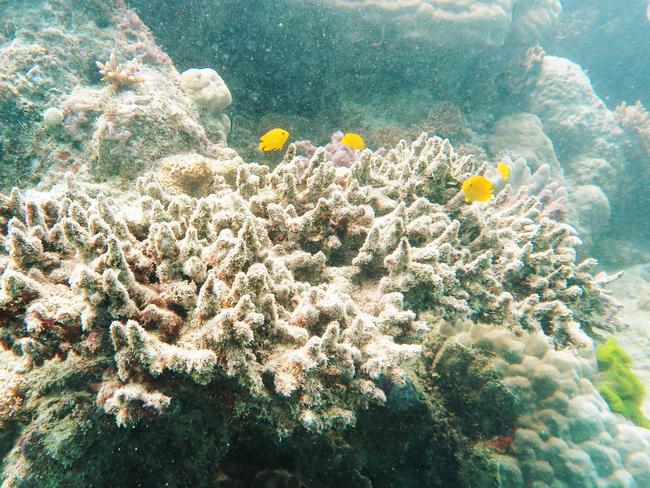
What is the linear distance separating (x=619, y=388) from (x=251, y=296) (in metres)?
5.93

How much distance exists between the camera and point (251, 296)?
1.87 m

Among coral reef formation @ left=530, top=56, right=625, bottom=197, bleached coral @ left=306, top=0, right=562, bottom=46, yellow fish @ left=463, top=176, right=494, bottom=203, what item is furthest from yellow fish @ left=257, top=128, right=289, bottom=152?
coral reef formation @ left=530, top=56, right=625, bottom=197

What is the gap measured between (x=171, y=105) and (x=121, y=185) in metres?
1.26

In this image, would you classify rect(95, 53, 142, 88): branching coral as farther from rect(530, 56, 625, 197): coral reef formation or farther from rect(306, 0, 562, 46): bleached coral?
rect(530, 56, 625, 197): coral reef formation

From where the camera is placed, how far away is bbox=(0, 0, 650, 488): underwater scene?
1.68 meters

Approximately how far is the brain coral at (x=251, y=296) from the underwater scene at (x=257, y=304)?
0.01 meters

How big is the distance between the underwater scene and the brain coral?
14mm

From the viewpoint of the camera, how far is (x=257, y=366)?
1785 mm

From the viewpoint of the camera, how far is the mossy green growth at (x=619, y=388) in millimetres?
4832

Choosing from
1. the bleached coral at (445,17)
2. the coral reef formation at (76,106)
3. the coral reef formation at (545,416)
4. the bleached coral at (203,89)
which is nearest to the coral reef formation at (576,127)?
the bleached coral at (445,17)

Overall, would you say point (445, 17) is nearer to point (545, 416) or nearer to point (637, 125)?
point (637, 125)

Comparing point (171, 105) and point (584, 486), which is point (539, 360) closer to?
point (584, 486)

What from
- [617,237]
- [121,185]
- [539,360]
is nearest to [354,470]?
[539,360]

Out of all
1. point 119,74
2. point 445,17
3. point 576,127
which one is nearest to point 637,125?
point 576,127
